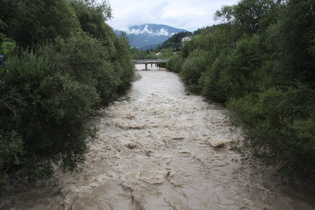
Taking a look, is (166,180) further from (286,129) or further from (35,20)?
(35,20)

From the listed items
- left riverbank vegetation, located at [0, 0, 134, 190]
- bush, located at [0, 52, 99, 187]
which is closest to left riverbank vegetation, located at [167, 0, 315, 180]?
left riverbank vegetation, located at [0, 0, 134, 190]

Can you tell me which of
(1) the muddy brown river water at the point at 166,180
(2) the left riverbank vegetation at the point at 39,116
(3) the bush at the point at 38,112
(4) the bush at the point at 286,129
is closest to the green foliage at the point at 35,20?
(2) the left riverbank vegetation at the point at 39,116

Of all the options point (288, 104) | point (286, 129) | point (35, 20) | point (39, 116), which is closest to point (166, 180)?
point (286, 129)

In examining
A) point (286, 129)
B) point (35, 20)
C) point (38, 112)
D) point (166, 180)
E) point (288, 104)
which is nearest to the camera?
point (38, 112)

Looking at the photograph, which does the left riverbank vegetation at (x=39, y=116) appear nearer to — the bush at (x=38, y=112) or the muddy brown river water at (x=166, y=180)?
the bush at (x=38, y=112)

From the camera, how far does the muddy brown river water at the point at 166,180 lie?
634 cm

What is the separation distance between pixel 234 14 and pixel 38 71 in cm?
1840

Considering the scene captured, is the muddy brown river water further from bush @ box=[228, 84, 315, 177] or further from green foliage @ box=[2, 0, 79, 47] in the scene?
green foliage @ box=[2, 0, 79, 47]

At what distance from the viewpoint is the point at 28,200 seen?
21.0ft

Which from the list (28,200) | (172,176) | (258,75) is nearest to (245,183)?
(172,176)

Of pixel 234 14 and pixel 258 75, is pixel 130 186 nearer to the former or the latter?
pixel 258 75

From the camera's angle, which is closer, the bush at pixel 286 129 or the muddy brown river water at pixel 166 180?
the bush at pixel 286 129

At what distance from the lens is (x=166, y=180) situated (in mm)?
7480

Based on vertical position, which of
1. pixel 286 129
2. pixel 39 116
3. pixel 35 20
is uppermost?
pixel 35 20
